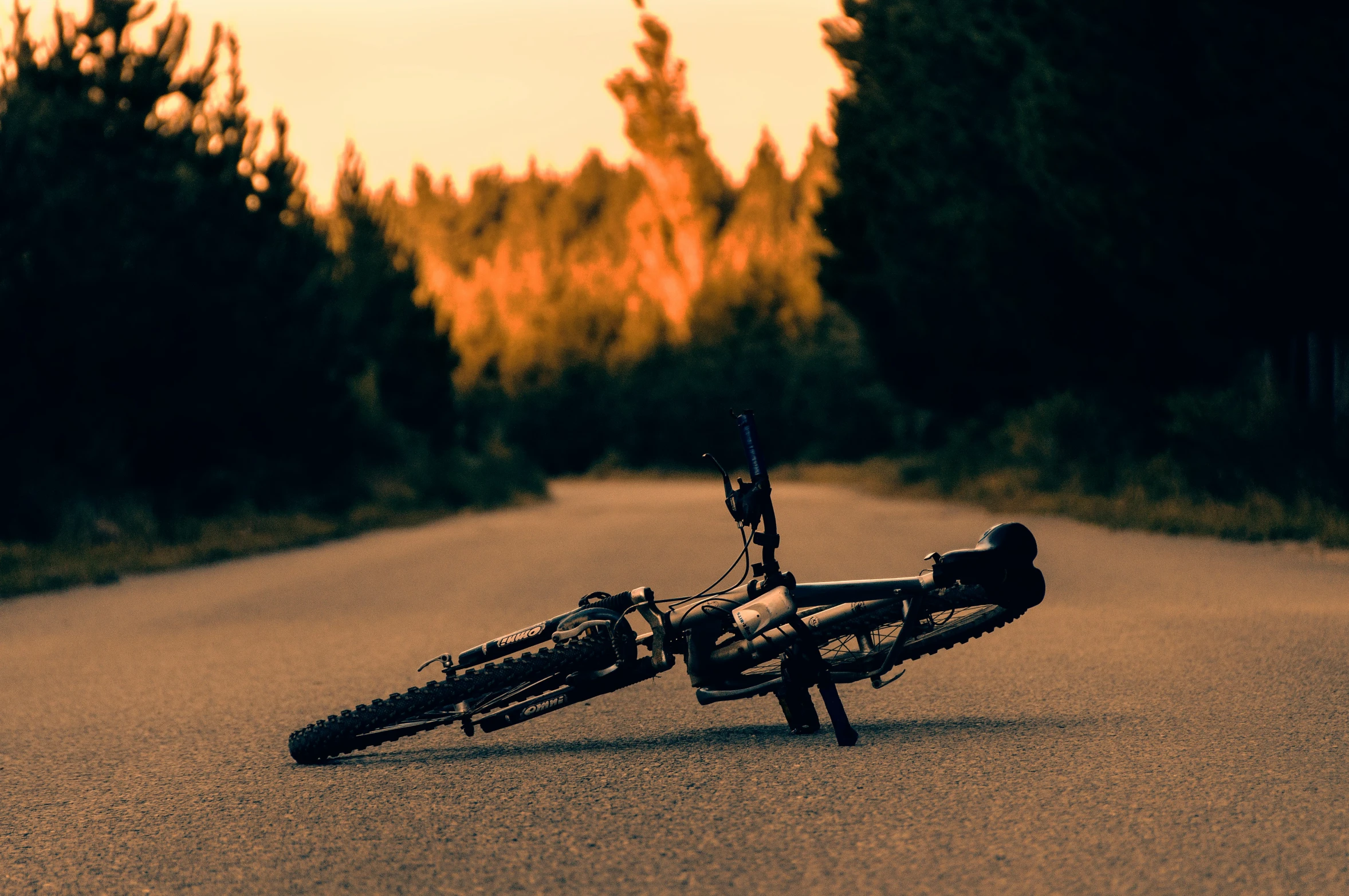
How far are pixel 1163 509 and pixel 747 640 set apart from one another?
660 inches

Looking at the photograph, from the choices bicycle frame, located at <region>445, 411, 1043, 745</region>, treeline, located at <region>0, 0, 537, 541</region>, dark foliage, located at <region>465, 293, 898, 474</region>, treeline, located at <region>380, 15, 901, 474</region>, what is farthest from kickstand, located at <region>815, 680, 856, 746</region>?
dark foliage, located at <region>465, 293, 898, 474</region>

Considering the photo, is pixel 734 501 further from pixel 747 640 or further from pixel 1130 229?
pixel 1130 229

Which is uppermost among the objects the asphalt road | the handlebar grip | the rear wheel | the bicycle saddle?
the handlebar grip

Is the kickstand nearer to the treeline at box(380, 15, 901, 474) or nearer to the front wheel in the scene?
the front wheel

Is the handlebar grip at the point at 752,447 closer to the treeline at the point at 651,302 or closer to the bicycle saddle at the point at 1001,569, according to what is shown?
the bicycle saddle at the point at 1001,569

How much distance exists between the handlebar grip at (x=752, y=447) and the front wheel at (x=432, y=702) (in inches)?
36.7

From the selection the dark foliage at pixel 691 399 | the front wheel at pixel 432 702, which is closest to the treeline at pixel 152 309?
the front wheel at pixel 432 702

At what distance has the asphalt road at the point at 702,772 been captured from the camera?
4480 mm

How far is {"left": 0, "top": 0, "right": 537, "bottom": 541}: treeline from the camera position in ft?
64.8

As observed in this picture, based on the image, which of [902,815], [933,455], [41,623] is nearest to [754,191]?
[933,455]

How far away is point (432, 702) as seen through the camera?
19.7ft

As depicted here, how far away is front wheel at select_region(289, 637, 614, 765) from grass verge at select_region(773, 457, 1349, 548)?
1208cm

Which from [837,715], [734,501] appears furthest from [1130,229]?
[837,715]

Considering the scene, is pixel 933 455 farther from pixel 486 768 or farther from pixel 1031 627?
pixel 486 768
